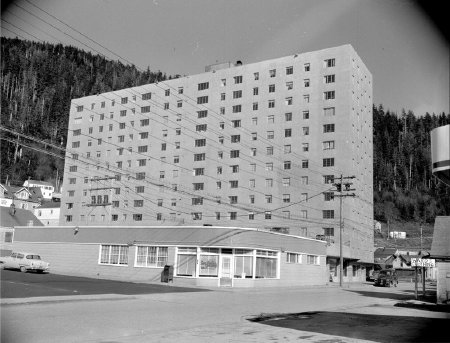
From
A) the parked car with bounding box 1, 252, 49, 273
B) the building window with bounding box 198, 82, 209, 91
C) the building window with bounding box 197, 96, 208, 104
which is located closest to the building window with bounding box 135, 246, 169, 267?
the parked car with bounding box 1, 252, 49, 273

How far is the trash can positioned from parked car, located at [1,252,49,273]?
9.37 m

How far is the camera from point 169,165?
78.7 meters

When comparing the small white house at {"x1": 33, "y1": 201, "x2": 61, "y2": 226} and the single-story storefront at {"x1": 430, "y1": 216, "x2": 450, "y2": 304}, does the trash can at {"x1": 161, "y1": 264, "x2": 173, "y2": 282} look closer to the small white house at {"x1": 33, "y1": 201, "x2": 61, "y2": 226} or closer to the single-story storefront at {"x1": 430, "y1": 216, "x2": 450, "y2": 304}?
the single-story storefront at {"x1": 430, "y1": 216, "x2": 450, "y2": 304}

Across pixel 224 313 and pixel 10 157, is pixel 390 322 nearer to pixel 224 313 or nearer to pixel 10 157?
pixel 224 313

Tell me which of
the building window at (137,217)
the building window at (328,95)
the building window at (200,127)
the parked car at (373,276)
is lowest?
the parked car at (373,276)

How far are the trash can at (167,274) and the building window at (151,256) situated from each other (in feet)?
4.43

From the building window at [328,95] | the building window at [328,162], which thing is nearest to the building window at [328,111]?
the building window at [328,95]

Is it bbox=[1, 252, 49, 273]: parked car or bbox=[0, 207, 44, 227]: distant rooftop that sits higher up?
bbox=[0, 207, 44, 227]: distant rooftop

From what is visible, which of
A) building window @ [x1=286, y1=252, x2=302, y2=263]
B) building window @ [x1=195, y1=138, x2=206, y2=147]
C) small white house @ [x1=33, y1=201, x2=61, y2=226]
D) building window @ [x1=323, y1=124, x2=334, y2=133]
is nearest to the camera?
building window @ [x1=286, y1=252, x2=302, y2=263]

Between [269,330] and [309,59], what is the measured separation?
60.9 metres

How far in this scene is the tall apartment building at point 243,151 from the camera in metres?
65.4

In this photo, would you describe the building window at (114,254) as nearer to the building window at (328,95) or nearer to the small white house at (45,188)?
the building window at (328,95)

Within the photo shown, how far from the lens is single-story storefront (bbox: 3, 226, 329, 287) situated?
34.7m

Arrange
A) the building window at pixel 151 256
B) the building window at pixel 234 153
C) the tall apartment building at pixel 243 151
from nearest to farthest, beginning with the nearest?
the building window at pixel 151 256, the tall apartment building at pixel 243 151, the building window at pixel 234 153
